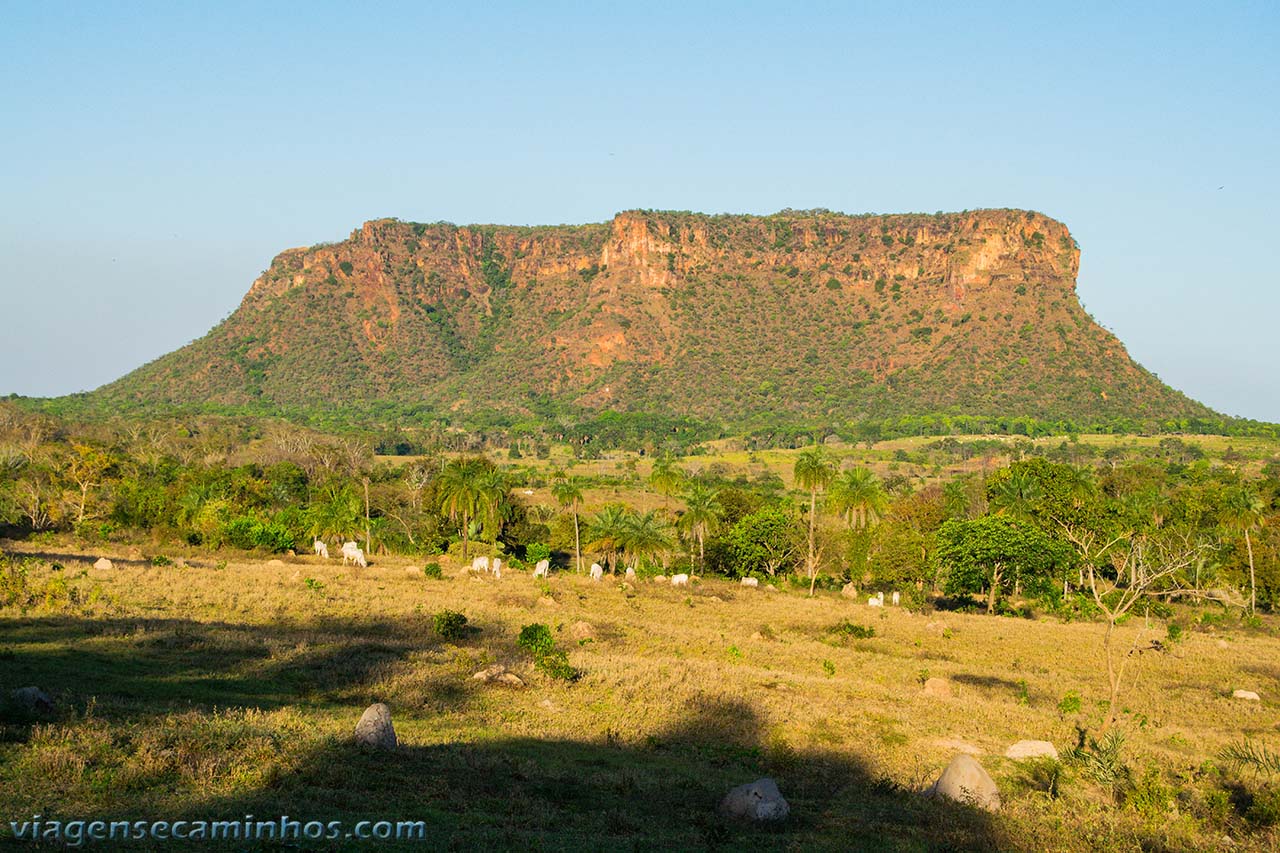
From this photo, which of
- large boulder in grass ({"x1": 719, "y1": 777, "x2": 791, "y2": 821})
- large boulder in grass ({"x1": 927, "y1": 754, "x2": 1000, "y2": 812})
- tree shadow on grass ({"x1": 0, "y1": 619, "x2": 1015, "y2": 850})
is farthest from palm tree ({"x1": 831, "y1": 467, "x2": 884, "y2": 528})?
large boulder in grass ({"x1": 719, "y1": 777, "x2": 791, "y2": 821})

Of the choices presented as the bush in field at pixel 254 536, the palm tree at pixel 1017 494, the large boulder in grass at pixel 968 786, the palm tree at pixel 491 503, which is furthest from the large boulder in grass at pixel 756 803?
the palm tree at pixel 1017 494

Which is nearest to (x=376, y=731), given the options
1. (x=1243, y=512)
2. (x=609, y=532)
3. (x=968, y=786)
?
(x=968, y=786)

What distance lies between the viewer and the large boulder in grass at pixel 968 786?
47.5 feet

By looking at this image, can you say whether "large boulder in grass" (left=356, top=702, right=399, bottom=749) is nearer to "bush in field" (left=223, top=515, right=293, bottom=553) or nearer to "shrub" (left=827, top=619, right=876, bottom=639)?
"shrub" (left=827, top=619, right=876, bottom=639)

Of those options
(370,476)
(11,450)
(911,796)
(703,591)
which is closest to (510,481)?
(703,591)

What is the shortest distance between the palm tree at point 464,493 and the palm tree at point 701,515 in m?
13.4

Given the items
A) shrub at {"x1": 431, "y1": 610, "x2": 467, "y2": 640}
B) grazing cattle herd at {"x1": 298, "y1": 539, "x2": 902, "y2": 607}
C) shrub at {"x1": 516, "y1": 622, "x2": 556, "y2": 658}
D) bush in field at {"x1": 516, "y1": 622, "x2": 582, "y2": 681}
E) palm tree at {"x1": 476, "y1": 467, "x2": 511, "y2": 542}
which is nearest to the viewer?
bush in field at {"x1": 516, "y1": 622, "x2": 582, "y2": 681}

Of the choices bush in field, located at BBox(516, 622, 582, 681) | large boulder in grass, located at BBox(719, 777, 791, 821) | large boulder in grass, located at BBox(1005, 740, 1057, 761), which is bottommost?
large boulder in grass, located at BBox(1005, 740, 1057, 761)

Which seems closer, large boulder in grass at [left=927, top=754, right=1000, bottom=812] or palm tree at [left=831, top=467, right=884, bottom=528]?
large boulder in grass at [left=927, top=754, right=1000, bottom=812]

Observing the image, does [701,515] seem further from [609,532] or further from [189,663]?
[189,663]

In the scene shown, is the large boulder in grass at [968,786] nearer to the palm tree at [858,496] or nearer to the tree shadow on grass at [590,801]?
the tree shadow on grass at [590,801]

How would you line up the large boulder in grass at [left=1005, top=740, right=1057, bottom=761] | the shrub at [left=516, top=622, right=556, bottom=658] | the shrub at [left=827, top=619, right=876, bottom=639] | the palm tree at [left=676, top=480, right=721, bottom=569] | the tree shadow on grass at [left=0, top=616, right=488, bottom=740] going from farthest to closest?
1. the palm tree at [left=676, top=480, right=721, bottom=569]
2. the shrub at [left=827, top=619, right=876, bottom=639]
3. the shrub at [left=516, top=622, right=556, bottom=658]
4. the large boulder in grass at [left=1005, top=740, right=1057, bottom=761]
5. the tree shadow on grass at [left=0, top=616, right=488, bottom=740]

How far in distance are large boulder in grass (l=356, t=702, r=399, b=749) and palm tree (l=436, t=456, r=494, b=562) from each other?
42174mm

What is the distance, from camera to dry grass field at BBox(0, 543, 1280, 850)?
11984 mm
